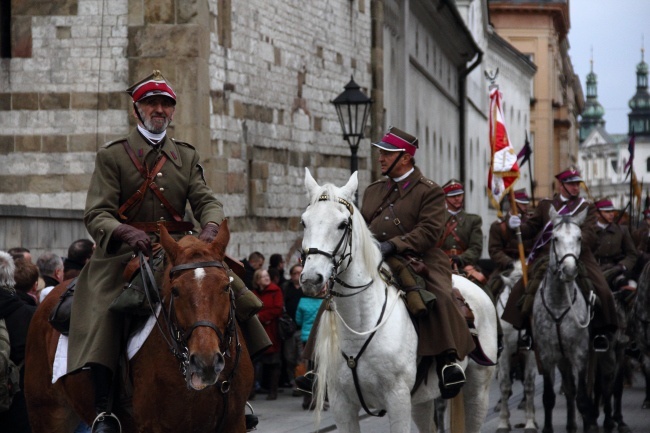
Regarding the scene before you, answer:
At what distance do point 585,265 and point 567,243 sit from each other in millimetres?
1159

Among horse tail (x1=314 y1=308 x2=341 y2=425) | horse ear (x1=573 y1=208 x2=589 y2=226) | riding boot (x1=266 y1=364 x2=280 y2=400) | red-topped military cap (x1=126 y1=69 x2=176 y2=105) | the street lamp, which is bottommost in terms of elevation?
riding boot (x1=266 y1=364 x2=280 y2=400)

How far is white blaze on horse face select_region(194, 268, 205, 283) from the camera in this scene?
7.24 metres

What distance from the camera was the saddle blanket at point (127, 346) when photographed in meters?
7.88

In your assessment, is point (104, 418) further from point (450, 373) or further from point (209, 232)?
point (450, 373)

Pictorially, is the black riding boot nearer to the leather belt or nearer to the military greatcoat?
the military greatcoat

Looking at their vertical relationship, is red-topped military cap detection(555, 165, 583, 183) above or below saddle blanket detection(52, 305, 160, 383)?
above

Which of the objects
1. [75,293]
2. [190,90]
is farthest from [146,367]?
[190,90]

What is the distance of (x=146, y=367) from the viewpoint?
7742 mm

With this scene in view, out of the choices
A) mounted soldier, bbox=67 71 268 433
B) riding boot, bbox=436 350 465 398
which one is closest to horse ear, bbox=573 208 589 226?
riding boot, bbox=436 350 465 398

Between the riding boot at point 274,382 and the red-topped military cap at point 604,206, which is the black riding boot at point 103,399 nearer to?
the riding boot at point 274,382

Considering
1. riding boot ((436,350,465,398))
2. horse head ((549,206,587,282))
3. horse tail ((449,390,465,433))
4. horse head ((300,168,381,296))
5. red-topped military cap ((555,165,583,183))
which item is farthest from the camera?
red-topped military cap ((555,165,583,183))

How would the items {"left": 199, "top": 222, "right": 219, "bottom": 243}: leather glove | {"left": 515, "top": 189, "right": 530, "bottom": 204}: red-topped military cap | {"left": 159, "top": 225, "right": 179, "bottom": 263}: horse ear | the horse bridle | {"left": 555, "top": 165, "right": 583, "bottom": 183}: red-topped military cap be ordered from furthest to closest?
{"left": 515, "top": 189, "right": 530, "bottom": 204}: red-topped military cap < {"left": 555, "top": 165, "right": 583, "bottom": 183}: red-topped military cap < the horse bridle < {"left": 199, "top": 222, "right": 219, "bottom": 243}: leather glove < {"left": 159, "top": 225, "right": 179, "bottom": 263}: horse ear

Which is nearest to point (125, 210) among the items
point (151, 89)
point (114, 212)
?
point (114, 212)

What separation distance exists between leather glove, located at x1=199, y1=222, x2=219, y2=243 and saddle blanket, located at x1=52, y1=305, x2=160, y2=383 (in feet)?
1.50
